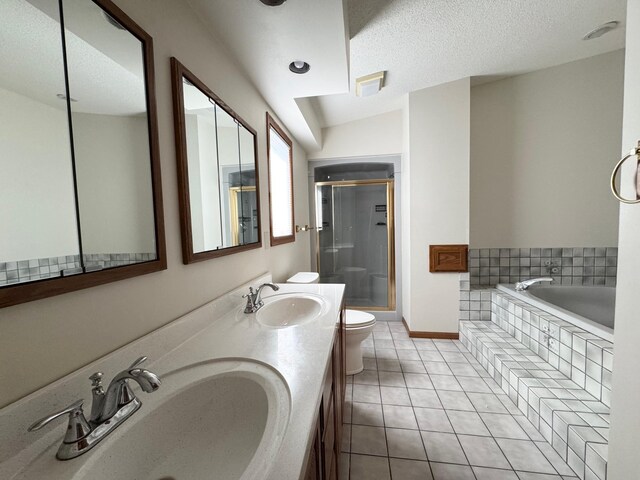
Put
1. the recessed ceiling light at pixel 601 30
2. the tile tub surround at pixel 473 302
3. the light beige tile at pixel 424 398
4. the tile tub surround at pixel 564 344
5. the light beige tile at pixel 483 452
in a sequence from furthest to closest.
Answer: the tile tub surround at pixel 473 302
the recessed ceiling light at pixel 601 30
the light beige tile at pixel 424 398
the tile tub surround at pixel 564 344
the light beige tile at pixel 483 452

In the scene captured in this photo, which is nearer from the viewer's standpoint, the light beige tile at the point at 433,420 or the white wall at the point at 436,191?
the light beige tile at the point at 433,420

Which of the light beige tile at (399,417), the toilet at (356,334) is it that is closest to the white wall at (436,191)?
the toilet at (356,334)

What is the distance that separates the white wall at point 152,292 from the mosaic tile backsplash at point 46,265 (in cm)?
5

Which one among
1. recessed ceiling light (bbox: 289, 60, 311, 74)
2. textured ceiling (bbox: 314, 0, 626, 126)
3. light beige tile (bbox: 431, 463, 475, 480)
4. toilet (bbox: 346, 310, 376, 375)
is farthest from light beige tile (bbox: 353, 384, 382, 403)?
textured ceiling (bbox: 314, 0, 626, 126)

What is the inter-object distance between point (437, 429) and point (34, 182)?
1.98 m

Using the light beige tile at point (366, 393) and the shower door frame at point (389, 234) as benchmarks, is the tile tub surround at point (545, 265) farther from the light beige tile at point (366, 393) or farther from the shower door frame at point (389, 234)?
the light beige tile at point (366, 393)

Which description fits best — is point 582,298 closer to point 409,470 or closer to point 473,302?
point 473,302

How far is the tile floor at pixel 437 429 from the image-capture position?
3.95 feet

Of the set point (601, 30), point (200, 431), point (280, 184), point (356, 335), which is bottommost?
point (356, 335)

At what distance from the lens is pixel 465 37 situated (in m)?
1.74

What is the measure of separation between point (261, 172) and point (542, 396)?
2.17m

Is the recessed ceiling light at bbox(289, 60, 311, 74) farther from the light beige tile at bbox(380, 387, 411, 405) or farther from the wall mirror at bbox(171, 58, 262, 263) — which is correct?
the light beige tile at bbox(380, 387, 411, 405)

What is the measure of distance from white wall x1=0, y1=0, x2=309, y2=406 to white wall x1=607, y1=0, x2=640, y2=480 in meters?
1.52

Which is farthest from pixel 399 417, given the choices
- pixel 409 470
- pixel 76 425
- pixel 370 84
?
pixel 370 84
